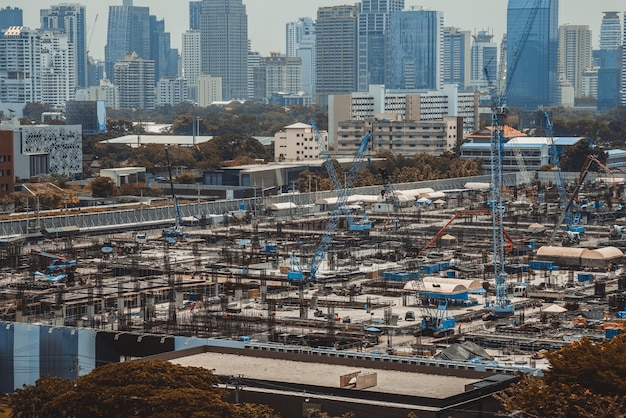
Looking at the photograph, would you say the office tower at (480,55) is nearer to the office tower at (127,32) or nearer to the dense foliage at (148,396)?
the office tower at (127,32)

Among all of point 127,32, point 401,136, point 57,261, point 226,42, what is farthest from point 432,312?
point 127,32

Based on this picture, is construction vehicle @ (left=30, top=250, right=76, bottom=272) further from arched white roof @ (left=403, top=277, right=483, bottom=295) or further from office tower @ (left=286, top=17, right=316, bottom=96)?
office tower @ (left=286, top=17, right=316, bottom=96)

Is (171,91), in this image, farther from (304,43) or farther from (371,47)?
(304,43)

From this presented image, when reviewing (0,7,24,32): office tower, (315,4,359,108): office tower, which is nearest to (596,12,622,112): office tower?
Answer: (315,4,359,108): office tower

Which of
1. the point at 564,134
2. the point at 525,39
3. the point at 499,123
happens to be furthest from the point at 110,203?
the point at 525,39

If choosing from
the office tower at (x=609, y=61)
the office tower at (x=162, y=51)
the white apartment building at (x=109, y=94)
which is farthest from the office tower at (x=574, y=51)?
the office tower at (x=162, y=51)
